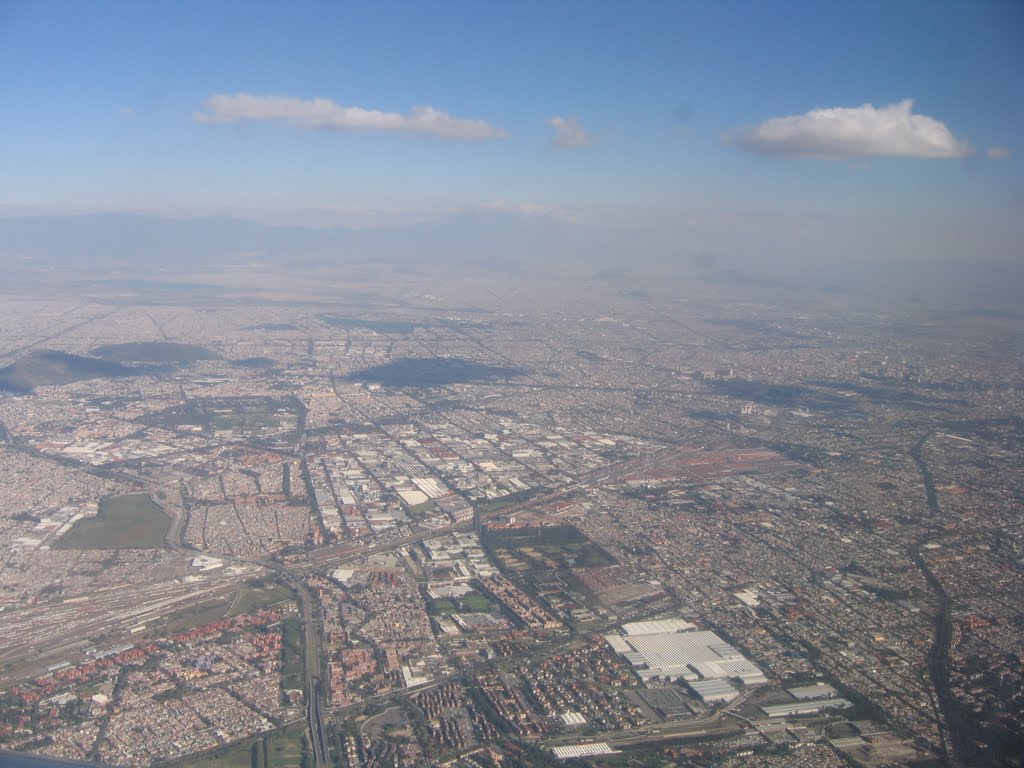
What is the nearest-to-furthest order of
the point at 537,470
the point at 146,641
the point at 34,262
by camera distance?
the point at 146,641 → the point at 537,470 → the point at 34,262

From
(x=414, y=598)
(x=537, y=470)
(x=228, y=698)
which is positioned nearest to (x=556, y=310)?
(x=537, y=470)

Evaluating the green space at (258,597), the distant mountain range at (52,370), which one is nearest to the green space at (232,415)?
the distant mountain range at (52,370)

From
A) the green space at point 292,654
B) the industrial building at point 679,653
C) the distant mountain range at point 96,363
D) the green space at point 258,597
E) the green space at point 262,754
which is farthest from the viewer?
the distant mountain range at point 96,363

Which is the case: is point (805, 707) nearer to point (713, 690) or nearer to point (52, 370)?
point (713, 690)

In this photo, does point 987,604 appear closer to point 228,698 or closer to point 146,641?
point 228,698

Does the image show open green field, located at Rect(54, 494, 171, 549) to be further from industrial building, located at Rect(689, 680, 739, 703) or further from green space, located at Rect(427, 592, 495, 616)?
industrial building, located at Rect(689, 680, 739, 703)

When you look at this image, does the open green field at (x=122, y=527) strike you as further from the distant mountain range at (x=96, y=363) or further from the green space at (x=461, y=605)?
the distant mountain range at (x=96, y=363)
